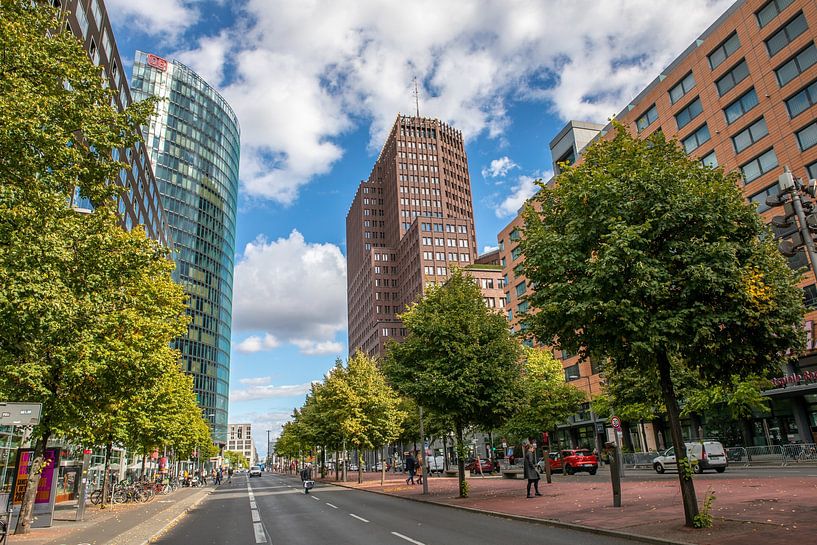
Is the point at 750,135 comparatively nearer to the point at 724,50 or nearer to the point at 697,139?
the point at 697,139

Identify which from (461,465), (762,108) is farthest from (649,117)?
(461,465)

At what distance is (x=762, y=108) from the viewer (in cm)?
4003

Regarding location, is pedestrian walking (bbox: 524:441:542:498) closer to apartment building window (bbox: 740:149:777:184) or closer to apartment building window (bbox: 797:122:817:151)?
apartment building window (bbox: 740:149:777:184)

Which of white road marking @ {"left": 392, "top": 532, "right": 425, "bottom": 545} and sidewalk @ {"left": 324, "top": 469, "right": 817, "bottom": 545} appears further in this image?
white road marking @ {"left": 392, "top": 532, "right": 425, "bottom": 545}

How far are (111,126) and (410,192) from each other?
120 meters

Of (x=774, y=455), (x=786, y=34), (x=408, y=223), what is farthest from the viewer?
(x=408, y=223)

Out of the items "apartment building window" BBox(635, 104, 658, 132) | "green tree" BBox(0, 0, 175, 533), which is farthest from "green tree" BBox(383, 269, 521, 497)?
"apartment building window" BBox(635, 104, 658, 132)

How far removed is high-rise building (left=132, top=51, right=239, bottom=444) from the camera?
10238 cm

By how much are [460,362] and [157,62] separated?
10975 cm

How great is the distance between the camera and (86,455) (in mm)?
28438

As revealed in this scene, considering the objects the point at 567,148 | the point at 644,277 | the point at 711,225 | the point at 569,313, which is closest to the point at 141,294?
the point at 569,313

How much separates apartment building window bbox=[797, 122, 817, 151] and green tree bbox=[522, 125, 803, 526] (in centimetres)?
3201

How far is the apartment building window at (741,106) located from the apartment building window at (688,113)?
303cm

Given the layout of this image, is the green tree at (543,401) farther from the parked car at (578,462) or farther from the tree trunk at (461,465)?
the tree trunk at (461,465)
